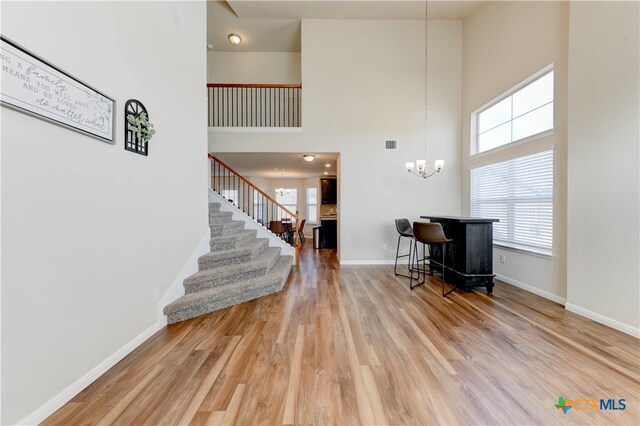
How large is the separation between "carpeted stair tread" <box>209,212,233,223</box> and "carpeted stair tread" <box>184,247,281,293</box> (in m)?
1.12

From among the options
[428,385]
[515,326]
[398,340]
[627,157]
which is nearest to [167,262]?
[398,340]

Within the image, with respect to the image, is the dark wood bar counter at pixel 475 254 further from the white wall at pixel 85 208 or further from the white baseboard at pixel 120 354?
the white wall at pixel 85 208

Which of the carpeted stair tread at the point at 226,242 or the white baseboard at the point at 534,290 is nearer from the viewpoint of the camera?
the white baseboard at the point at 534,290

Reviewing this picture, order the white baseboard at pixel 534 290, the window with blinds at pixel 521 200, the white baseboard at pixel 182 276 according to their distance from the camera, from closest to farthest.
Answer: the white baseboard at pixel 182 276, the white baseboard at pixel 534 290, the window with blinds at pixel 521 200

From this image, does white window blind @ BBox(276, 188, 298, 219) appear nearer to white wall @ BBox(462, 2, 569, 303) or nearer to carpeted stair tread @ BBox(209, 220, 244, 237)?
carpeted stair tread @ BBox(209, 220, 244, 237)

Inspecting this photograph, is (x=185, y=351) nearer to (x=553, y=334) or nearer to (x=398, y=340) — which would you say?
(x=398, y=340)

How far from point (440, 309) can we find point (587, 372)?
1187 mm

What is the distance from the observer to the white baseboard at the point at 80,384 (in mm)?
1280

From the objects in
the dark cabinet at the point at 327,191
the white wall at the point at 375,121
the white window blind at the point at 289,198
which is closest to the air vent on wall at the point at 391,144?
the white wall at the point at 375,121

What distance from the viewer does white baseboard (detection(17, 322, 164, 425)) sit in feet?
4.20

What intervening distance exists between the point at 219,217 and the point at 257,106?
262cm

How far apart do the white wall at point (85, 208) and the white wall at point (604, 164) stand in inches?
175

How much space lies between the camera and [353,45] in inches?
189

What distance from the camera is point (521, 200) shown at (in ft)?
11.5
